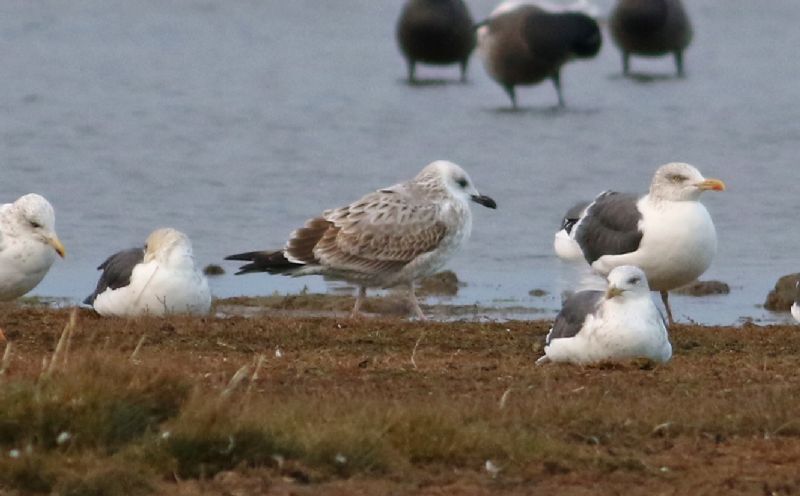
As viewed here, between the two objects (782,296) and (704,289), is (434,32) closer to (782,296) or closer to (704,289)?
(704,289)

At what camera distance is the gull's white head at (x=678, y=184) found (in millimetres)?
11477

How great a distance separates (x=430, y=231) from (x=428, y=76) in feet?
58.3

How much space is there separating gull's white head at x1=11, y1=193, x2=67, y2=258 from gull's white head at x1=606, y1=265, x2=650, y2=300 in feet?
11.9

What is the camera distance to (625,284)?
897cm

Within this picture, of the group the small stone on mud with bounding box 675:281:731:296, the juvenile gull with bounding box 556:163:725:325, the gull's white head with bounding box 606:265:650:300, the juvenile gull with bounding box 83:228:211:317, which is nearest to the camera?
the gull's white head with bounding box 606:265:650:300

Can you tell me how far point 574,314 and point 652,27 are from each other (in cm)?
2025

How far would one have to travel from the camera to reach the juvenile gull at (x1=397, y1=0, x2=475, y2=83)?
27781 millimetres

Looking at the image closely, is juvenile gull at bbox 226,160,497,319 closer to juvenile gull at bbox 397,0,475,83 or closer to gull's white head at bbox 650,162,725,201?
gull's white head at bbox 650,162,725,201

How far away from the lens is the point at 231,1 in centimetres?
3609

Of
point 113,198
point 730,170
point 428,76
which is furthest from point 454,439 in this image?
point 428,76

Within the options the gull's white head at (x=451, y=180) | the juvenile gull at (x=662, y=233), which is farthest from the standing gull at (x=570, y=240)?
the gull's white head at (x=451, y=180)

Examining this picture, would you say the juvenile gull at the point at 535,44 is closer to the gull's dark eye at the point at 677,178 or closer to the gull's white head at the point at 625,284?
the gull's dark eye at the point at 677,178

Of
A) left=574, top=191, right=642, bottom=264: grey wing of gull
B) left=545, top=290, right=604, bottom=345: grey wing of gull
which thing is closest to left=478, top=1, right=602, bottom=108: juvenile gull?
left=574, top=191, right=642, bottom=264: grey wing of gull

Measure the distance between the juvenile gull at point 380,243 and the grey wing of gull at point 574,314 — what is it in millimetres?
2411
